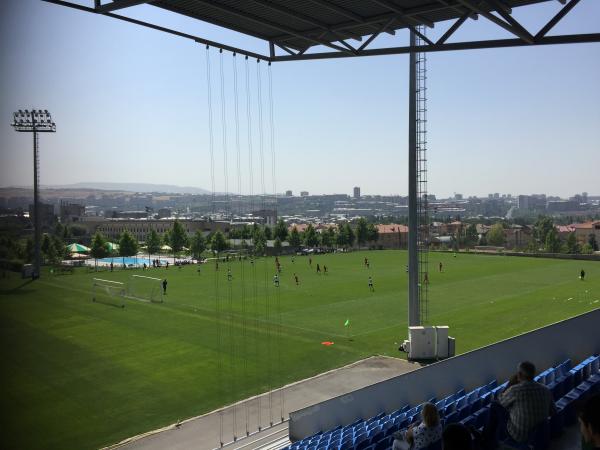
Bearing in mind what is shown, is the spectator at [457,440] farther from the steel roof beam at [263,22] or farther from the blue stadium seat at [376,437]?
the steel roof beam at [263,22]

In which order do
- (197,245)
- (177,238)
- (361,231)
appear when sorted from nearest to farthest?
(197,245)
(177,238)
(361,231)

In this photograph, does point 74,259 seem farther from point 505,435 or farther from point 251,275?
point 505,435

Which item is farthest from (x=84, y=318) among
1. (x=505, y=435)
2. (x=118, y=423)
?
(x=505, y=435)

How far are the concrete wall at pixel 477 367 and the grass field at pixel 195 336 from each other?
202 inches

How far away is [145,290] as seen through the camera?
32719 mm

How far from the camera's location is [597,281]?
35094mm

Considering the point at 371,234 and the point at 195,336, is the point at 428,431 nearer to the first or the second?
the point at 195,336

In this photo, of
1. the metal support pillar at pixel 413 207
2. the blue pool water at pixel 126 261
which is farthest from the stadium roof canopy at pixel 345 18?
the blue pool water at pixel 126 261

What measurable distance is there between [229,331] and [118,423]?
8.93 meters

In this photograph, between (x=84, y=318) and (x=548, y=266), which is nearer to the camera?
(x=84, y=318)

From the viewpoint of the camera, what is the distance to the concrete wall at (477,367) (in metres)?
8.88

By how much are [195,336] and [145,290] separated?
43.3ft

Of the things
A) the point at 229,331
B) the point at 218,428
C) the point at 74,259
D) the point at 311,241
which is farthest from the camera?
the point at 311,241

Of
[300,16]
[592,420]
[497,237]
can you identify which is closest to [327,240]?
[497,237]
